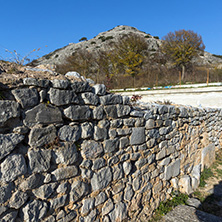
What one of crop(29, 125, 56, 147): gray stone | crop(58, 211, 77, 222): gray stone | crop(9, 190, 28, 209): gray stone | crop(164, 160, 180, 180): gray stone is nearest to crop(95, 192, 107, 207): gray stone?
crop(58, 211, 77, 222): gray stone

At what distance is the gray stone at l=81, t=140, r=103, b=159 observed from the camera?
2212 mm

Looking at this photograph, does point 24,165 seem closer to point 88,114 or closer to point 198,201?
point 88,114

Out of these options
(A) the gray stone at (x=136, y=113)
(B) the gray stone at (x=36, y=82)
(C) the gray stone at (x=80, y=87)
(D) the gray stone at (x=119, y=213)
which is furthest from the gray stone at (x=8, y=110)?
(D) the gray stone at (x=119, y=213)

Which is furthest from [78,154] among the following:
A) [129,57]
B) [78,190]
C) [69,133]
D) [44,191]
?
[129,57]

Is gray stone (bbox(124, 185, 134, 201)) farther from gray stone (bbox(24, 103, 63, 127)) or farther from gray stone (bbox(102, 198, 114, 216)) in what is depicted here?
gray stone (bbox(24, 103, 63, 127))

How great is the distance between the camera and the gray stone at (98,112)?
2293mm

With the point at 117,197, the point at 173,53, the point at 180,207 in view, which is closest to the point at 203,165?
the point at 180,207

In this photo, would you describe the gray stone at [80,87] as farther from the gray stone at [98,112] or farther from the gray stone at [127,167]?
the gray stone at [127,167]

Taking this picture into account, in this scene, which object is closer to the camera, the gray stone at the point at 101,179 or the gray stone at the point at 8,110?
the gray stone at the point at 8,110

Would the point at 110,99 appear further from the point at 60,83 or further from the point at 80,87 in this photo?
the point at 60,83

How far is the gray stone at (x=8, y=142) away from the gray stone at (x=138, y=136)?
1.67 m

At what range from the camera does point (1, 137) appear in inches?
61.6

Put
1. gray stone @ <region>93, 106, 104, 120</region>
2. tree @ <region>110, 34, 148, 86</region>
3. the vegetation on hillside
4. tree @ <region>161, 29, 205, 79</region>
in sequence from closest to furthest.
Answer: gray stone @ <region>93, 106, 104, 120</region> < the vegetation on hillside < tree @ <region>161, 29, 205, 79</region> < tree @ <region>110, 34, 148, 86</region>

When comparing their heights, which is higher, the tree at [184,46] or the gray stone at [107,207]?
the tree at [184,46]
